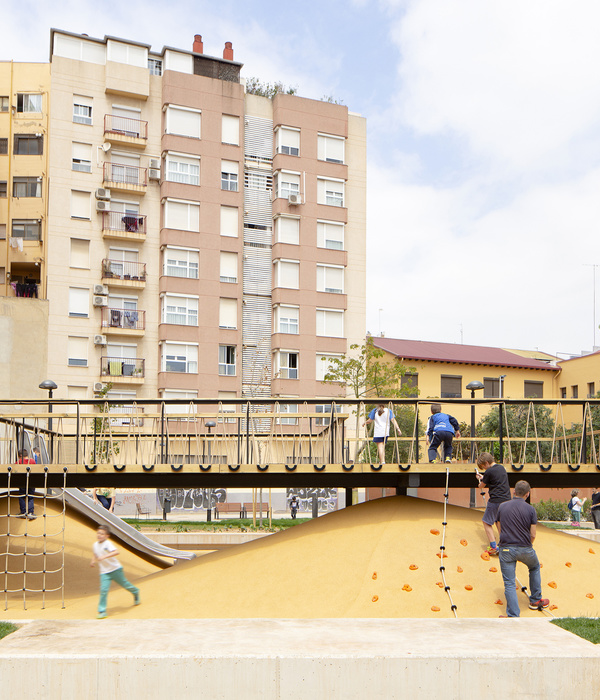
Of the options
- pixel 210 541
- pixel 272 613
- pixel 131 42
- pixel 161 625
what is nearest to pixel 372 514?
pixel 272 613

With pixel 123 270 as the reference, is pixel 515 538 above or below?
below

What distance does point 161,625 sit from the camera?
9.70 metres

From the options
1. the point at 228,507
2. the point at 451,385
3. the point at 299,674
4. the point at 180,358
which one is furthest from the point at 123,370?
the point at 299,674

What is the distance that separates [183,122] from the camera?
48.2 metres

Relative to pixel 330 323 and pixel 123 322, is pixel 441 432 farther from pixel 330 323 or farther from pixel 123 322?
pixel 330 323

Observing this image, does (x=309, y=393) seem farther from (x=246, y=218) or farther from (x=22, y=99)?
(x=22, y=99)

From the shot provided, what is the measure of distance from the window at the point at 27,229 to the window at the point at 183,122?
32.9 ft

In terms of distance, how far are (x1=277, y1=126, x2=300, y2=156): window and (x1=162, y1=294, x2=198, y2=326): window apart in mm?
11911

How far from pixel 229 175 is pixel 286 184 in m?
3.88

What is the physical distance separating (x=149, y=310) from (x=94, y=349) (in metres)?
4.21

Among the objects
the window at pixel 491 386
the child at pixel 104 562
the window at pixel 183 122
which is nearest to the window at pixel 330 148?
the window at pixel 183 122

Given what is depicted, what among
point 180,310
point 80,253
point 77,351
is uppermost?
point 80,253

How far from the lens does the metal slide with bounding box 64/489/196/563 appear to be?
21875mm

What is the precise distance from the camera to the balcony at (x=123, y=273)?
4619cm
